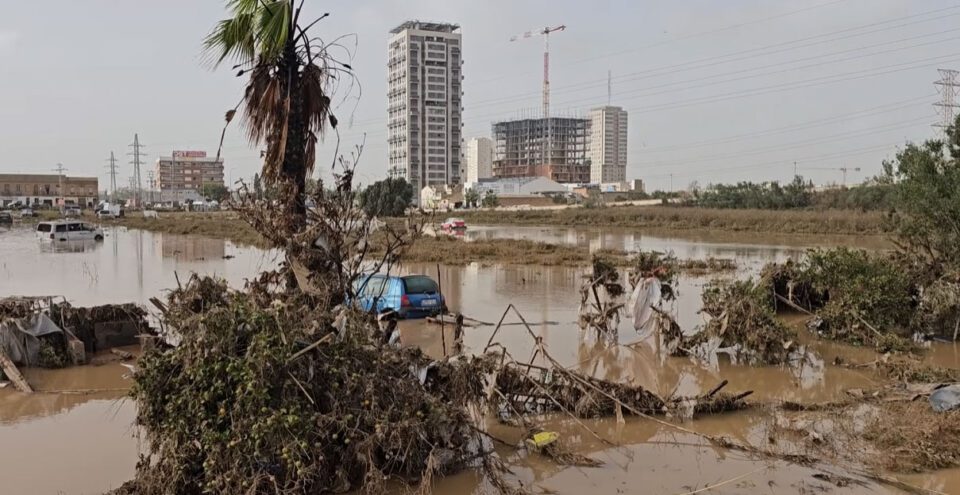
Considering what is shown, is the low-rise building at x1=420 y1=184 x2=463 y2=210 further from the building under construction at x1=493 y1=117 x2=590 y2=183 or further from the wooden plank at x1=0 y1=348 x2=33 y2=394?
the wooden plank at x1=0 y1=348 x2=33 y2=394

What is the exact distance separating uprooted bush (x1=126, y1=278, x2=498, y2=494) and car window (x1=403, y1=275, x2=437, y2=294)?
33.2 feet

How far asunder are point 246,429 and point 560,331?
39.3 ft

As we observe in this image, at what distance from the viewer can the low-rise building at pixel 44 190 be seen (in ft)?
413

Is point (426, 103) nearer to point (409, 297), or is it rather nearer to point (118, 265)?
point (118, 265)

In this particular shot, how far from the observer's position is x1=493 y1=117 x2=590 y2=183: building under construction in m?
188

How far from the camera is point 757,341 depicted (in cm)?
1438

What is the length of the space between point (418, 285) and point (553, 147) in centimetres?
17246

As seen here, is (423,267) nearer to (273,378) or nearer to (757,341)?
(757,341)

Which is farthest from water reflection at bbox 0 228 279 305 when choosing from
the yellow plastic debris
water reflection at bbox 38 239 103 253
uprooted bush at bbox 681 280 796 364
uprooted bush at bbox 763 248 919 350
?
uprooted bush at bbox 763 248 919 350

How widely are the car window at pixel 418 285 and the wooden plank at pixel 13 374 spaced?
8.78 metres

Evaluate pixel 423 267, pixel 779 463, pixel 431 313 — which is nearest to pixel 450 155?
pixel 423 267

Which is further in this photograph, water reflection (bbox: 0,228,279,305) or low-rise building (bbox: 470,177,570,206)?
low-rise building (bbox: 470,177,570,206)

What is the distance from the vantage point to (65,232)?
166 ft

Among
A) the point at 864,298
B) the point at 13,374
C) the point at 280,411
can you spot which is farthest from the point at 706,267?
the point at 280,411
